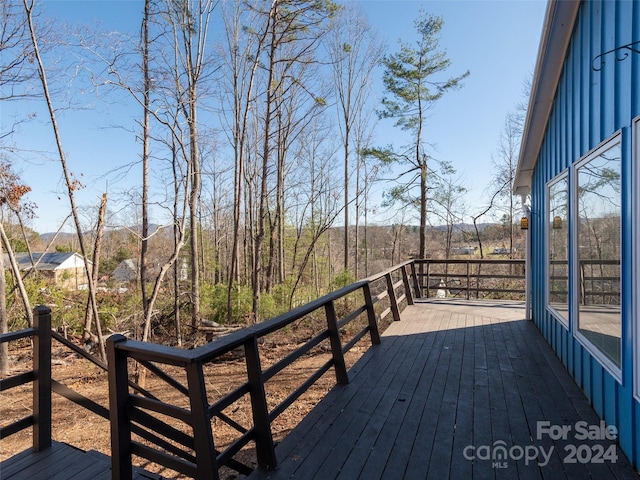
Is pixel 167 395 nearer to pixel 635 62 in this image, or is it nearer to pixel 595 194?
pixel 595 194

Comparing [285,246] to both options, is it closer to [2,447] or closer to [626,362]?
[2,447]

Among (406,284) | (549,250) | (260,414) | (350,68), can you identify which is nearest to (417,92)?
(350,68)

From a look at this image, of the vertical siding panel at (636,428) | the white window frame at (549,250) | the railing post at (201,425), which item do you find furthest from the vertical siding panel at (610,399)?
the railing post at (201,425)

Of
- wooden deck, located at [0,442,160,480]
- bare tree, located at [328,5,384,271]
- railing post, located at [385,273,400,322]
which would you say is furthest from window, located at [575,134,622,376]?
bare tree, located at [328,5,384,271]

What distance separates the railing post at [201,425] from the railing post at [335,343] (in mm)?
1509

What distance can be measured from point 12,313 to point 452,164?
13.7 metres

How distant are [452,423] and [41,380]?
8.70 feet

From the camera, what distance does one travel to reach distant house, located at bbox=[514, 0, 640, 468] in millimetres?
1771

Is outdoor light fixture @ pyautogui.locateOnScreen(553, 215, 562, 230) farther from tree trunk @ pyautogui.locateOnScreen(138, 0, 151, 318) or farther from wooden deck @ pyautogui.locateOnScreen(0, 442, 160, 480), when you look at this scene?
tree trunk @ pyautogui.locateOnScreen(138, 0, 151, 318)

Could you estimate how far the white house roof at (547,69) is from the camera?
2660mm

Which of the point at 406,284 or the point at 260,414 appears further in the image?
the point at 406,284

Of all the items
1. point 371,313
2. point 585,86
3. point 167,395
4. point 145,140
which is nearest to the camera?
point 585,86

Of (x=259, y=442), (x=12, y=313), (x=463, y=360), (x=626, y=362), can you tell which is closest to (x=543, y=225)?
(x=463, y=360)

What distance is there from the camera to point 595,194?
2297 mm
